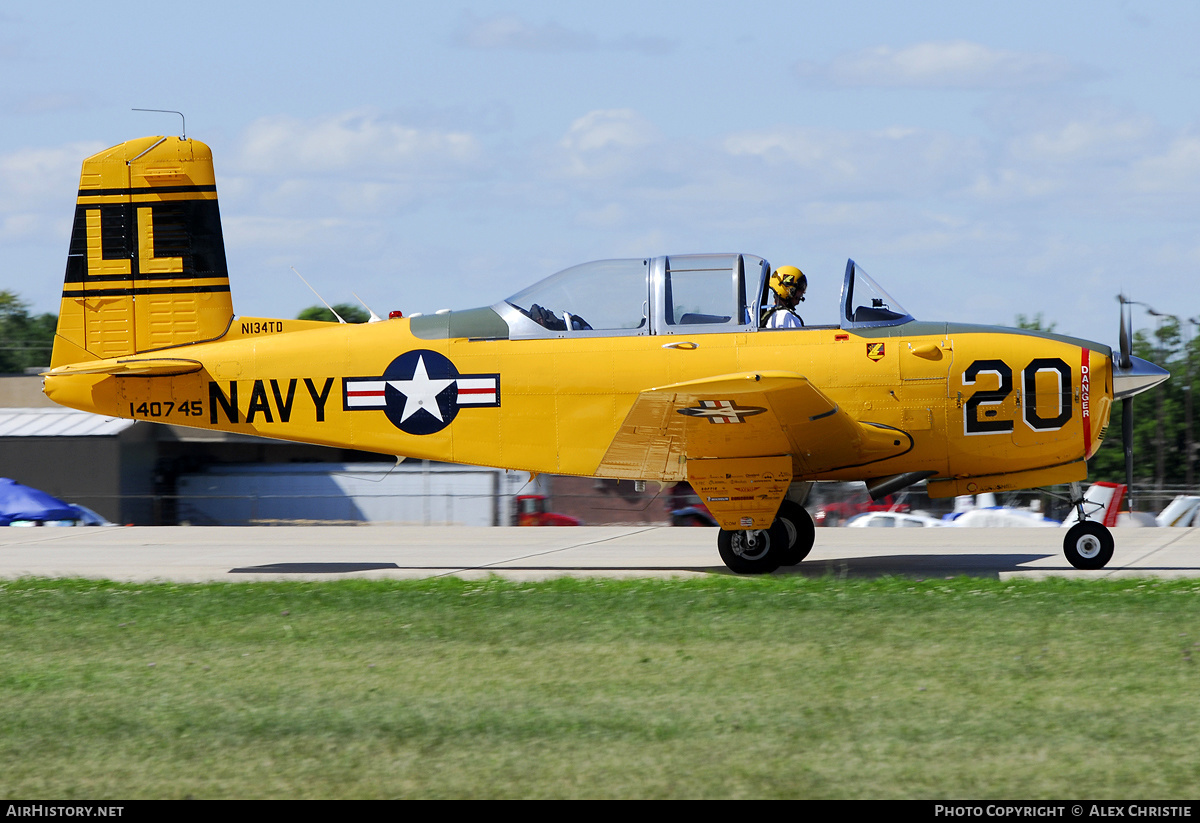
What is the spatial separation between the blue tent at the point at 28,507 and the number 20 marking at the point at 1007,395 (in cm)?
1610

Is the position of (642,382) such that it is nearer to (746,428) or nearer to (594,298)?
(594,298)

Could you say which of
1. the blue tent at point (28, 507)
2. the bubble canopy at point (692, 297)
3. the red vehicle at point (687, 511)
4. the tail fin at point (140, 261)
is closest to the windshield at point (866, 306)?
the bubble canopy at point (692, 297)

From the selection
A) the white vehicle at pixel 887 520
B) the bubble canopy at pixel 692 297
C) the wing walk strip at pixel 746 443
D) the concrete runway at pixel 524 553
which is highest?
the bubble canopy at pixel 692 297

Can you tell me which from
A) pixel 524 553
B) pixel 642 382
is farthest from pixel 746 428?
pixel 524 553

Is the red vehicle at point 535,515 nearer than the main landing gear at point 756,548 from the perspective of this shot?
No

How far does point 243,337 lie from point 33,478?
76.8ft

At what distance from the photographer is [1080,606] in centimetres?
788

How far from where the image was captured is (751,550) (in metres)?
10.3

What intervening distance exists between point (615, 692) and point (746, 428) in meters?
3.98

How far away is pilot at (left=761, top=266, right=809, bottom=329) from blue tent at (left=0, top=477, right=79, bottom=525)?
580 inches

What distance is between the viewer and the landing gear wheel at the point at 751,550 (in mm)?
10258

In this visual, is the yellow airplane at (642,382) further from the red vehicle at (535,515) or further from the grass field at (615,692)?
the red vehicle at (535,515)
